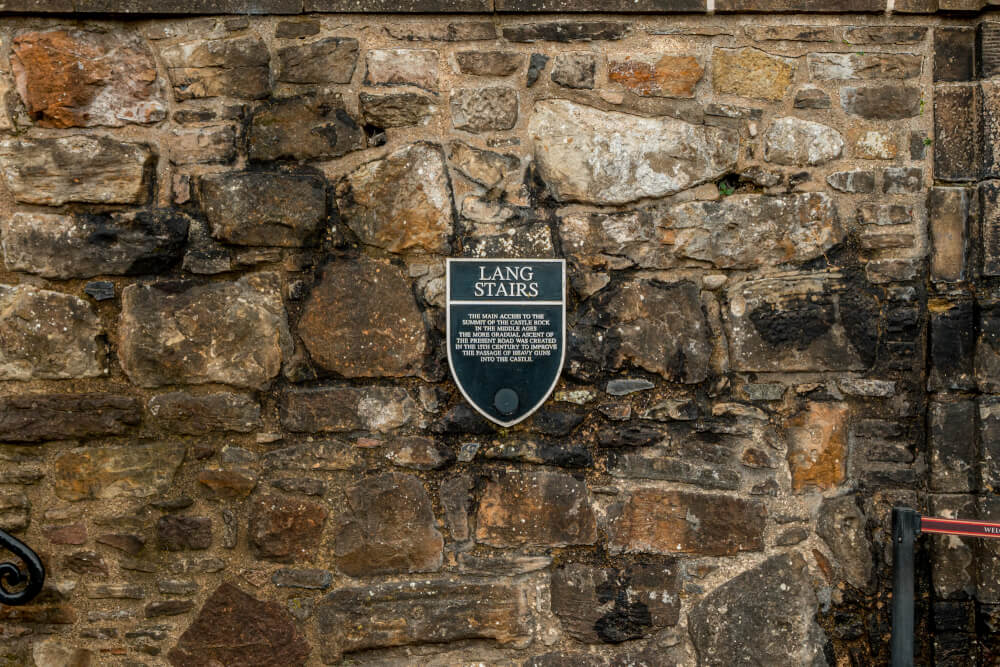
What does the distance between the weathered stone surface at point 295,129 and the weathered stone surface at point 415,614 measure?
1555mm

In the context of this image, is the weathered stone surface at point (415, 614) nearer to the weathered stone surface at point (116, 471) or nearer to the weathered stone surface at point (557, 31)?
the weathered stone surface at point (116, 471)

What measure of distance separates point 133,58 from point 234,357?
1.10 metres

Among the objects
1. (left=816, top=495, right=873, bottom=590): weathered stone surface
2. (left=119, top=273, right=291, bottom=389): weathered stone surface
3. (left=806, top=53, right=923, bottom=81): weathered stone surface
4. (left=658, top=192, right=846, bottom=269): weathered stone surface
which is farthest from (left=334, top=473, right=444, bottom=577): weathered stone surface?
(left=806, top=53, right=923, bottom=81): weathered stone surface

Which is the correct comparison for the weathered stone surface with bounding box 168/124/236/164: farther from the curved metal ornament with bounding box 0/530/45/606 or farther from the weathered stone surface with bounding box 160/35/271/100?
the curved metal ornament with bounding box 0/530/45/606

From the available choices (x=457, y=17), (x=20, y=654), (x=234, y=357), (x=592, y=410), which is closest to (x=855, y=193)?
(x=592, y=410)

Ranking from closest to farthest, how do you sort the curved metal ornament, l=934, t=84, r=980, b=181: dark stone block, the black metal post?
1. the curved metal ornament
2. the black metal post
3. l=934, t=84, r=980, b=181: dark stone block

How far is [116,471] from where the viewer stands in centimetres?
269

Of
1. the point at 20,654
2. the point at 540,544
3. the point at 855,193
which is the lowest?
the point at 20,654

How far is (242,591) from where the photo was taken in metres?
2.71

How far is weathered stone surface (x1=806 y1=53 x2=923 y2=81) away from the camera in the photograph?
276 cm

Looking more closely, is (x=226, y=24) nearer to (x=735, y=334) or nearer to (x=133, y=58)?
(x=133, y=58)

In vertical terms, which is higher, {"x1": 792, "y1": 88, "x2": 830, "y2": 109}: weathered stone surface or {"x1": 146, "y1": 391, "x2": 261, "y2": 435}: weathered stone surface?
{"x1": 792, "y1": 88, "x2": 830, "y2": 109}: weathered stone surface

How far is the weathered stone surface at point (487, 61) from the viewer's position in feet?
8.91

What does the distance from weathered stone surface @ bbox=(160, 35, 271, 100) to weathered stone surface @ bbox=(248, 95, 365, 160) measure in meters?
0.09
